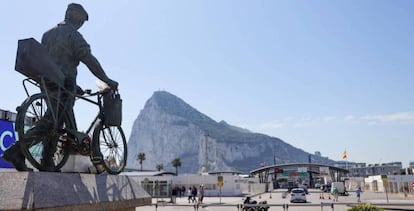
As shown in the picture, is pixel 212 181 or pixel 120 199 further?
pixel 212 181

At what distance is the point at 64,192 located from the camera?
530 cm

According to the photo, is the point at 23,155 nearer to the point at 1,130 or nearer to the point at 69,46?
the point at 69,46

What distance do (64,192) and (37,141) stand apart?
4.10ft

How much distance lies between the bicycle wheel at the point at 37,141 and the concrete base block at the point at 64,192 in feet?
2.08

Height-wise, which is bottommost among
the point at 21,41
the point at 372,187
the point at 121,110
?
the point at 372,187

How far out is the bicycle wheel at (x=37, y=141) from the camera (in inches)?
222

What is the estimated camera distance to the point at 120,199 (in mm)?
6578

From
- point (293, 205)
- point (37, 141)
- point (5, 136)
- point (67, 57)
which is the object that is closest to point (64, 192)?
point (37, 141)

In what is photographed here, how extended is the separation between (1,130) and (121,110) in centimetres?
1851

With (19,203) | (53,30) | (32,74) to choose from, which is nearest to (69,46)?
(53,30)

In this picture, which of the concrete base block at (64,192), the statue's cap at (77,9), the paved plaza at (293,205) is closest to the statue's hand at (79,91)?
the statue's cap at (77,9)

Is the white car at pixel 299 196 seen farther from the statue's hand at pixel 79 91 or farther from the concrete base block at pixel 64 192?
the statue's hand at pixel 79 91

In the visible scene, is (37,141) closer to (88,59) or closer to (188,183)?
(88,59)

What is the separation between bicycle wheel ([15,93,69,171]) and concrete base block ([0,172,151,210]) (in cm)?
63
